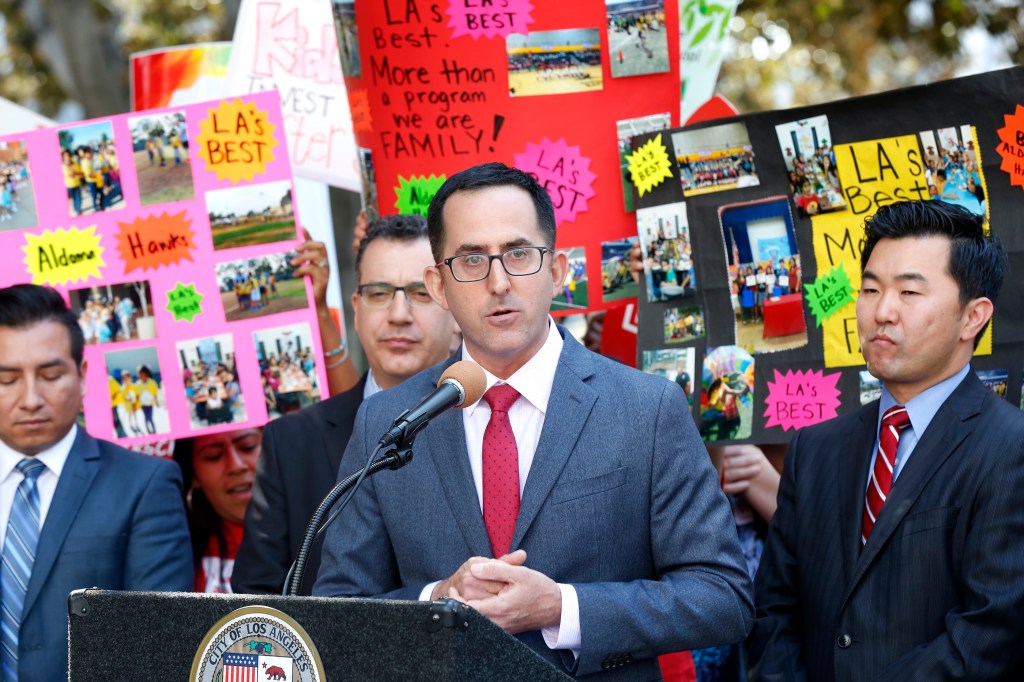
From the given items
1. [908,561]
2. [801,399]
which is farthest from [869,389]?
[908,561]

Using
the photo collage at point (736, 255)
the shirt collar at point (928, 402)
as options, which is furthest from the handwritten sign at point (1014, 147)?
the shirt collar at point (928, 402)

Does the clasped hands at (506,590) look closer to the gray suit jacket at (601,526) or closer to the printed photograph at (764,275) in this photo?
the gray suit jacket at (601,526)

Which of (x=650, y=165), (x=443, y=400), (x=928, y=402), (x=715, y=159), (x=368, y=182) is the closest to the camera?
(x=443, y=400)

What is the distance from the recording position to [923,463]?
2.94 meters

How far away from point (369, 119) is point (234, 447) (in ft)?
4.54

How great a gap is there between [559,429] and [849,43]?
1185 cm

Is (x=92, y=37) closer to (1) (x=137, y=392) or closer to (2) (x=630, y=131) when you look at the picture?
(1) (x=137, y=392)

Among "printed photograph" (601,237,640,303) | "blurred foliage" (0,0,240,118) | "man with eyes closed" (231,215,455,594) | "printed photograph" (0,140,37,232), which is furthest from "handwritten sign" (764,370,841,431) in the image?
"blurred foliage" (0,0,240,118)

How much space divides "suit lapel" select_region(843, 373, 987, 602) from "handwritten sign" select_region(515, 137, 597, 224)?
1554mm

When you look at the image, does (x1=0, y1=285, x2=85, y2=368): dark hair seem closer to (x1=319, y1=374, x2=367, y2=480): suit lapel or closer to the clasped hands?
(x1=319, y1=374, x2=367, y2=480): suit lapel

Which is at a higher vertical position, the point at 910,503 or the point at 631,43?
the point at 631,43

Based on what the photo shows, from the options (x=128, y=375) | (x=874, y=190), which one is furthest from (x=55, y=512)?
(x=874, y=190)

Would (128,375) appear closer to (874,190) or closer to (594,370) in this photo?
(594,370)

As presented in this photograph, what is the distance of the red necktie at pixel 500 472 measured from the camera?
2.68 m
